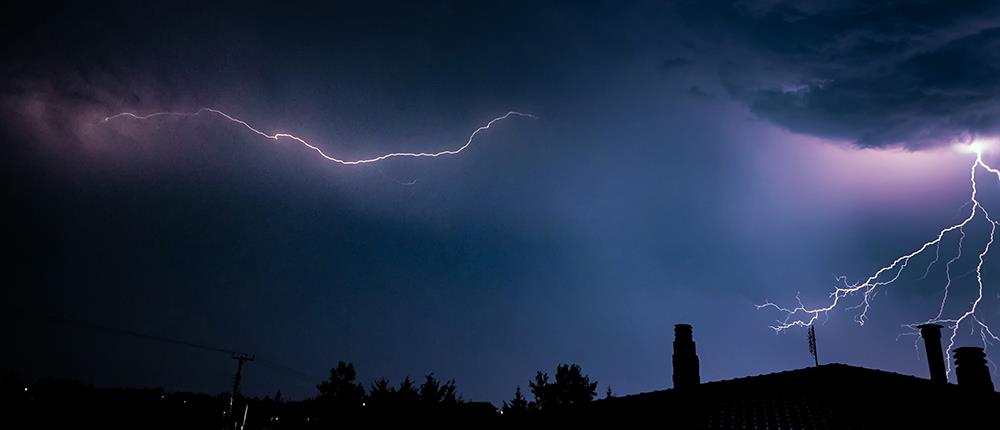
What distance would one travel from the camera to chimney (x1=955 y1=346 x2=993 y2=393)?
1201 cm

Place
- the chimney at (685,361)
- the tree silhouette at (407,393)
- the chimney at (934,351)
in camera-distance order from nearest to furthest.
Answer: the chimney at (934,351)
the chimney at (685,361)
the tree silhouette at (407,393)

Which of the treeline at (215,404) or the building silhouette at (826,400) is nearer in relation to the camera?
the building silhouette at (826,400)

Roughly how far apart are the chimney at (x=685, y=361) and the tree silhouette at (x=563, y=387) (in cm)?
2510

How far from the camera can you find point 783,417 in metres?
10.5

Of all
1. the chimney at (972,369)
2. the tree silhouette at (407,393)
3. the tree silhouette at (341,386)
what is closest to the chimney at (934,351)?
the chimney at (972,369)

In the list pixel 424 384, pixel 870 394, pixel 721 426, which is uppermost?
pixel 424 384

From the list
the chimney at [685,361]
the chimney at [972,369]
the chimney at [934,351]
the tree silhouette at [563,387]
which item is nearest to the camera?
the chimney at [972,369]

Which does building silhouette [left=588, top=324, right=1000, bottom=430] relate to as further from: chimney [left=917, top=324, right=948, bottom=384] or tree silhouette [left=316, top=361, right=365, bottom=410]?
tree silhouette [left=316, top=361, right=365, bottom=410]

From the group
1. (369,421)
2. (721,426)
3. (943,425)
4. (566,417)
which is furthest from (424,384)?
(943,425)

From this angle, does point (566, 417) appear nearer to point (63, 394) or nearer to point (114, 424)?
point (114, 424)

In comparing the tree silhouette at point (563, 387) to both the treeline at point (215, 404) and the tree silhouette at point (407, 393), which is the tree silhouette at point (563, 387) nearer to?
the treeline at point (215, 404)

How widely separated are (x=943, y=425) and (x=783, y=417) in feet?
7.37

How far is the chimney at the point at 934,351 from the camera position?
44.1 feet

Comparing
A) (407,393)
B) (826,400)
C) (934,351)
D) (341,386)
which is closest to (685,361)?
(826,400)
